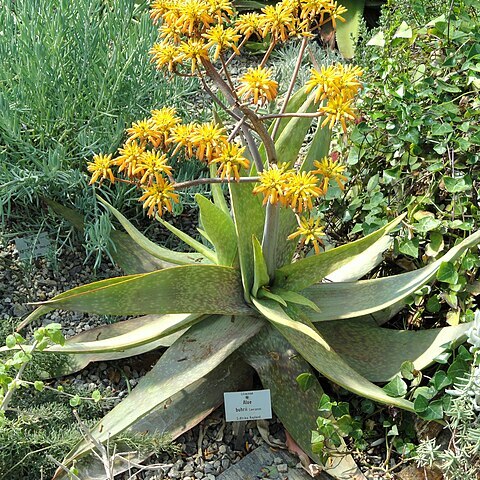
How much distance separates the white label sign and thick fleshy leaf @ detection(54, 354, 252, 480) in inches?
3.4

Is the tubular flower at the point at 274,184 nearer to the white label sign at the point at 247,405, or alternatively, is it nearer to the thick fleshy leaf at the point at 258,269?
the thick fleshy leaf at the point at 258,269

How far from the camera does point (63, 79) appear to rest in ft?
10.1

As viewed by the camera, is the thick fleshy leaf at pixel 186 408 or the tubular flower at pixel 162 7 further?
the thick fleshy leaf at pixel 186 408

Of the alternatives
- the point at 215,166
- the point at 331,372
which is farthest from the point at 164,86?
the point at 331,372

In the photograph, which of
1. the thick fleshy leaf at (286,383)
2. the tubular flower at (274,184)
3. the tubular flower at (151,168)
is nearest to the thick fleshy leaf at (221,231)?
the thick fleshy leaf at (286,383)

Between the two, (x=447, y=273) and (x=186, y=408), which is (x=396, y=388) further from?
(x=186, y=408)

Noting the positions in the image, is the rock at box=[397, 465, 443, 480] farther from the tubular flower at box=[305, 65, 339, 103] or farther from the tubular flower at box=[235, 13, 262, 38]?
the tubular flower at box=[235, 13, 262, 38]

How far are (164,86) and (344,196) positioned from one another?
93cm

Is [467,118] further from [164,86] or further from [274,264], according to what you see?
[164,86]

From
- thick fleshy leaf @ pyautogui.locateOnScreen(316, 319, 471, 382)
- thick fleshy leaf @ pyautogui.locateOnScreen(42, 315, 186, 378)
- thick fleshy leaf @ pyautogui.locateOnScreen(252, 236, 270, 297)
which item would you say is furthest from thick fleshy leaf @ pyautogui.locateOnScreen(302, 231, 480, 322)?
thick fleshy leaf @ pyautogui.locateOnScreen(42, 315, 186, 378)

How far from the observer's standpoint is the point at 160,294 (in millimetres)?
2338

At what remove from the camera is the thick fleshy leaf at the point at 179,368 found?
240 centimetres

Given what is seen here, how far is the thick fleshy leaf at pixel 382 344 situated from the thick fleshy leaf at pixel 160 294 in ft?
1.32

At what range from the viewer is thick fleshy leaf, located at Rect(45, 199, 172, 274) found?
2.94 metres
